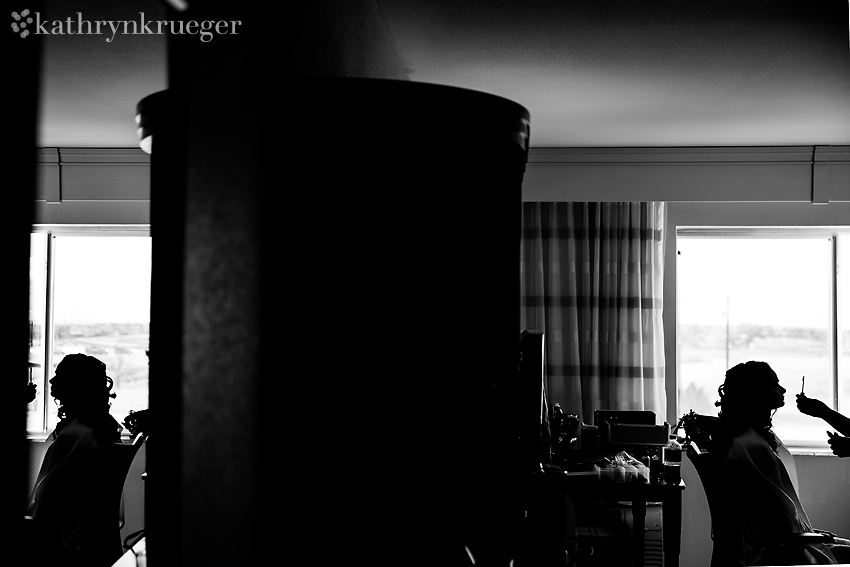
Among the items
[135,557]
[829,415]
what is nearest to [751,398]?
[829,415]

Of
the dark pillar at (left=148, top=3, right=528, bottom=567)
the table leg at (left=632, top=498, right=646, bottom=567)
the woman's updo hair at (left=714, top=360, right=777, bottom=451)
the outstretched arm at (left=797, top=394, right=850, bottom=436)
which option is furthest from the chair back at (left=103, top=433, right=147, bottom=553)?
the table leg at (left=632, top=498, right=646, bottom=567)

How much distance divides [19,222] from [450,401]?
1.70 feet

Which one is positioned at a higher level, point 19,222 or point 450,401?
point 19,222

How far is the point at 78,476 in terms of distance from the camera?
51 centimetres

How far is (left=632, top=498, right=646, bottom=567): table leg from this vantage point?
4160 mm

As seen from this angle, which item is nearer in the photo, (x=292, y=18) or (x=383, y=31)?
(x=292, y=18)

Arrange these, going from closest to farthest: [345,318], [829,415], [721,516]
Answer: [345,318] < [829,415] < [721,516]

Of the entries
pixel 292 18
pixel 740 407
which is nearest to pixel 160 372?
pixel 292 18

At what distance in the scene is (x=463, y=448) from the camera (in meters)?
0.85

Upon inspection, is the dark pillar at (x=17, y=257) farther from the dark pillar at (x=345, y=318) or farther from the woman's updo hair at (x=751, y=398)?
the woman's updo hair at (x=751, y=398)

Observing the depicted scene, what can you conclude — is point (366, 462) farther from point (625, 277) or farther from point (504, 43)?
point (625, 277)

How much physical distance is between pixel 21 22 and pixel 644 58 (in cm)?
299

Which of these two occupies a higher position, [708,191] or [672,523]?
[708,191]

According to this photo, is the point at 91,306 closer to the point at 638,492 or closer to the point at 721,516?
the point at 721,516
